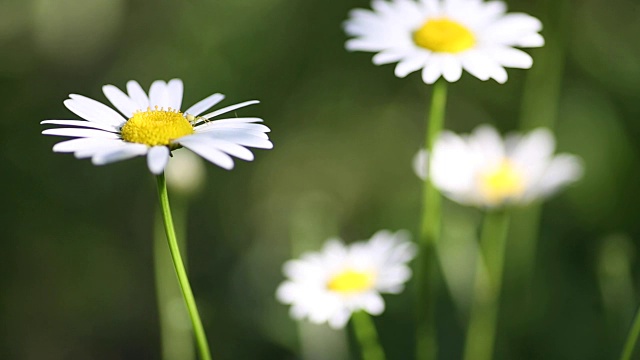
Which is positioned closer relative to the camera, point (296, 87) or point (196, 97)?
point (196, 97)

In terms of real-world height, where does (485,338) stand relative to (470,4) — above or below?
below

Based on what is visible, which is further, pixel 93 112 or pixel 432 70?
pixel 432 70

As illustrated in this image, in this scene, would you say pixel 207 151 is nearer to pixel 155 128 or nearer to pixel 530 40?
pixel 155 128

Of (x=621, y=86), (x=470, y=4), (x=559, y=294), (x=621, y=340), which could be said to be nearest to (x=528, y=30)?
(x=470, y=4)

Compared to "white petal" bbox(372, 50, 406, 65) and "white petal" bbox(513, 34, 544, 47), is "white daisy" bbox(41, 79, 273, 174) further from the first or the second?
A: "white petal" bbox(513, 34, 544, 47)

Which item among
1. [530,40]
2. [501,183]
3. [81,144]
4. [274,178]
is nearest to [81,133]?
[81,144]

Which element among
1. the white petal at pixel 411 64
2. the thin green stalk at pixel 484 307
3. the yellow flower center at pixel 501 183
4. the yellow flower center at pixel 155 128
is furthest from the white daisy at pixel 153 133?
the yellow flower center at pixel 501 183

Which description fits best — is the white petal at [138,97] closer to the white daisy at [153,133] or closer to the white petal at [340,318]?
the white daisy at [153,133]

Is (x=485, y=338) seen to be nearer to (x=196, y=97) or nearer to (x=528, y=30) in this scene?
(x=528, y=30)
